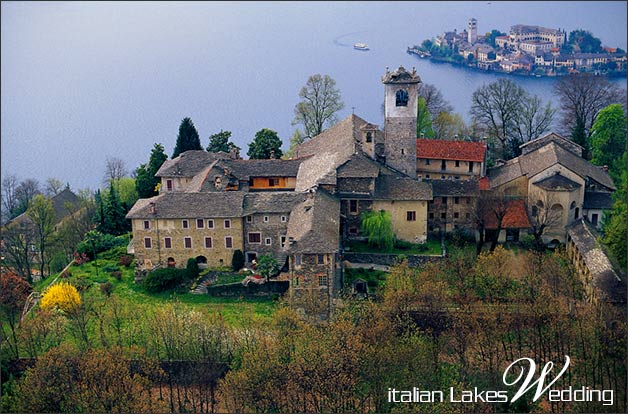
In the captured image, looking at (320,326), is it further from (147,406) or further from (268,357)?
(147,406)

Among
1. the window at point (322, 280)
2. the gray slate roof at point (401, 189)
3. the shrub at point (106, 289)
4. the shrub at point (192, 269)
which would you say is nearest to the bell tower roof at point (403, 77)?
the gray slate roof at point (401, 189)

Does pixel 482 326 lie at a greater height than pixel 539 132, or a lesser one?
lesser

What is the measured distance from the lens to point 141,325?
34.5 metres

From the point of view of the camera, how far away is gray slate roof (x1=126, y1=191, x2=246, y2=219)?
1609 inches

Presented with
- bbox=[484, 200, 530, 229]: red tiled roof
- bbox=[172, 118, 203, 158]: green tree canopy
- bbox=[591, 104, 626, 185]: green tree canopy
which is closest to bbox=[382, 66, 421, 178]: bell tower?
bbox=[484, 200, 530, 229]: red tiled roof

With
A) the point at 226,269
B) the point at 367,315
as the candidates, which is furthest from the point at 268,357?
the point at 226,269

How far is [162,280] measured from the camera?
39750 millimetres

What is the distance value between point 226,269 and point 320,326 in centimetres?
840

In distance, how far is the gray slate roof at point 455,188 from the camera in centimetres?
4425

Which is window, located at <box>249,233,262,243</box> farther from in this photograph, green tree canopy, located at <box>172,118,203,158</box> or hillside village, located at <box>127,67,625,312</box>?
green tree canopy, located at <box>172,118,203,158</box>

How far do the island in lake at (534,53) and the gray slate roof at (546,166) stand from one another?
42.1m

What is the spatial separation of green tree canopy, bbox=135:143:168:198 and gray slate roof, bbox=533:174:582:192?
83.7 feet

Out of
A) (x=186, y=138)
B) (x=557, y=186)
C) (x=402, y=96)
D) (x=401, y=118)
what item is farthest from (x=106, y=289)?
(x=557, y=186)

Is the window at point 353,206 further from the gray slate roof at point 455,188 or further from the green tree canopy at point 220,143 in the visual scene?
the green tree canopy at point 220,143
